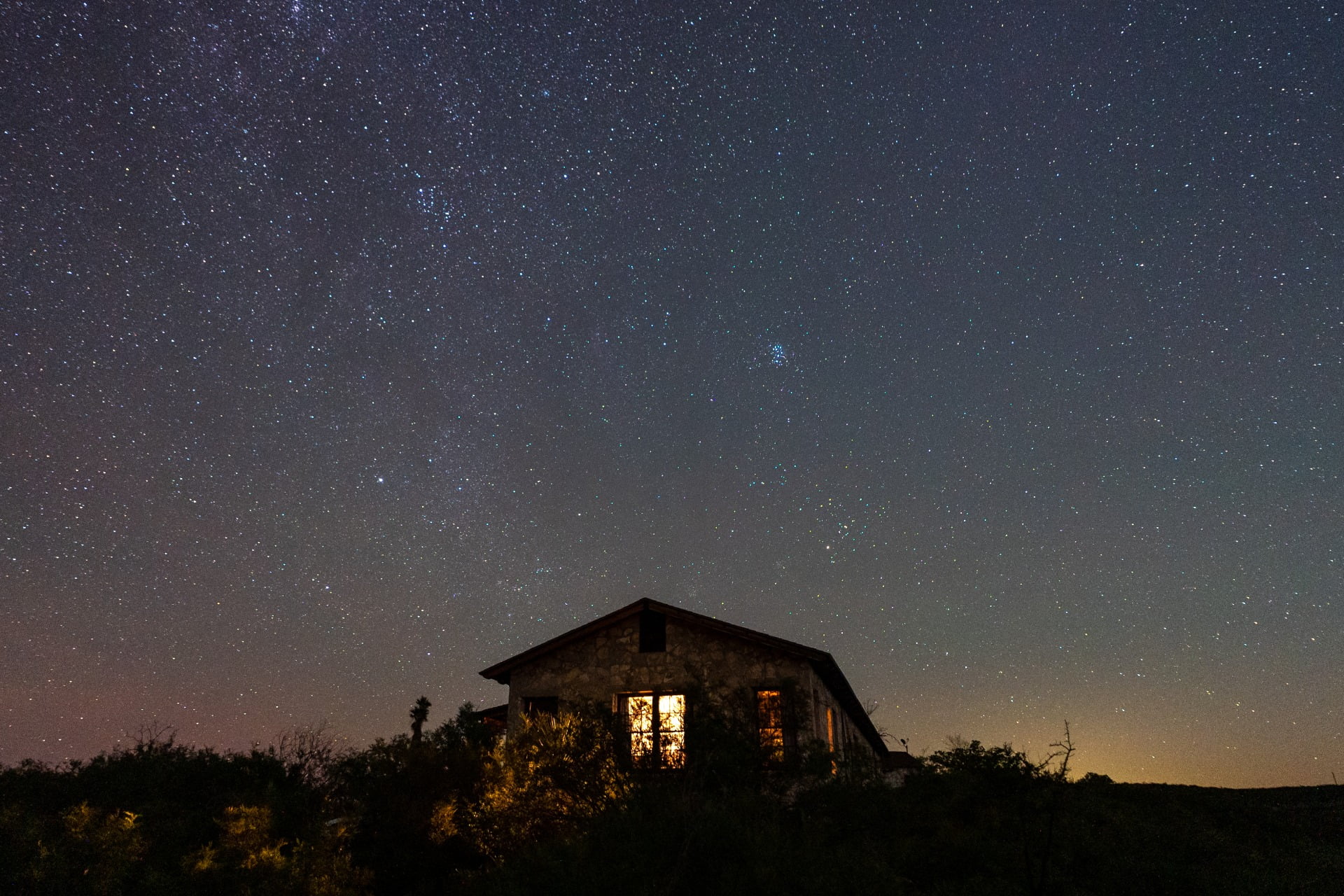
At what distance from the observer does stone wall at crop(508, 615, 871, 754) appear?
17.6 m

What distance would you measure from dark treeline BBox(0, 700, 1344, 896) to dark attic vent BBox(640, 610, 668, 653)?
13.4ft

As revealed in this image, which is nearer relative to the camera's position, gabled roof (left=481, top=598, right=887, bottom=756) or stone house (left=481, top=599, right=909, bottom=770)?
stone house (left=481, top=599, right=909, bottom=770)

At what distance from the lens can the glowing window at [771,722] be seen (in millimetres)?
14328

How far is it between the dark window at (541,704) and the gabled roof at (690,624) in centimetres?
89

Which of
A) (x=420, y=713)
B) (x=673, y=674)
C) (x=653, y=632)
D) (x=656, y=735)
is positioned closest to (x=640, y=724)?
(x=673, y=674)

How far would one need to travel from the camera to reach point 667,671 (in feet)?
60.4

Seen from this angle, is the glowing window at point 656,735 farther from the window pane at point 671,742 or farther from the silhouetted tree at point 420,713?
the silhouetted tree at point 420,713

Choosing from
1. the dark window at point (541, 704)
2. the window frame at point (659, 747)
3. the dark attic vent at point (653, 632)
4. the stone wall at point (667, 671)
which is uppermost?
the dark attic vent at point (653, 632)

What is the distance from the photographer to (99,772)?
42.9 ft

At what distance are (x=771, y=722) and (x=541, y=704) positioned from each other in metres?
6.45

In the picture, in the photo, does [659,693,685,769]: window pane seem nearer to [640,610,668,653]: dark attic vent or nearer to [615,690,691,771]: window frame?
[615,690,691,771]: window frame

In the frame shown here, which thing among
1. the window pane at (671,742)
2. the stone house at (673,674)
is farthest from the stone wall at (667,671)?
the window pane at (671,742)

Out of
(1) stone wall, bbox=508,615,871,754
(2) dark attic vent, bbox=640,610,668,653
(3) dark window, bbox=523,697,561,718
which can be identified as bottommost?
(3) dark window, bbox=523,697,561,718

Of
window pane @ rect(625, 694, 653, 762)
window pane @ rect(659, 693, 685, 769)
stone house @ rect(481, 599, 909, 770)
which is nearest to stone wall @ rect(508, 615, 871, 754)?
stone house @ rect(481, 599, 909, 770)
